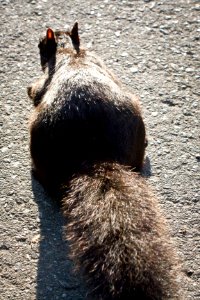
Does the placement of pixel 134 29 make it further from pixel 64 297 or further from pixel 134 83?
pixel 64 297

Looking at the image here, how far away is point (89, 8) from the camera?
497cm

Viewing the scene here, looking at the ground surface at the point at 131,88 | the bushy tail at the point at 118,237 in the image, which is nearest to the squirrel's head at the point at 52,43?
the ground surface at the point at 131,88

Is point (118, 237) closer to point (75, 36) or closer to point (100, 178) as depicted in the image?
point (100, 178)

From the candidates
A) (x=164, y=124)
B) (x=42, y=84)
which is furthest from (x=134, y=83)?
(x=42, y=84)

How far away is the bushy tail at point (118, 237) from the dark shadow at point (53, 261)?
0.50 metres

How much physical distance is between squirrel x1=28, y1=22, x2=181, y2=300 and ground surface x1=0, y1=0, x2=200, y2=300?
269 millimetres

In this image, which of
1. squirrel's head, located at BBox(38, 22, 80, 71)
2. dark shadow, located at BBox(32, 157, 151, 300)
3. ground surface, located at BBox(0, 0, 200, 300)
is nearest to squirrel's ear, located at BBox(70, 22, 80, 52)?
squirrel's head, located at BBox(38, 22, 80, 71)

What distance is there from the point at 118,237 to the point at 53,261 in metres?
0.85

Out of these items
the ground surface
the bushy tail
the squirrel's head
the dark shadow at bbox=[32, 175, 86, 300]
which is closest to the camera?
the bushy tail

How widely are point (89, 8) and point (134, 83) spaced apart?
1090 millimetres

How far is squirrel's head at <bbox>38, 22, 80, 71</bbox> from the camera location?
12.5ft

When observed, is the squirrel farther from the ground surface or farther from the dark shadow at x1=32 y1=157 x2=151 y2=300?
the ground surface

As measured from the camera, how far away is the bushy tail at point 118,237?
7.37 ft

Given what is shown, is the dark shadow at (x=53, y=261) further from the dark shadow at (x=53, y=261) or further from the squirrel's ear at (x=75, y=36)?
the squirrel's ear at (x=75, y=36)
